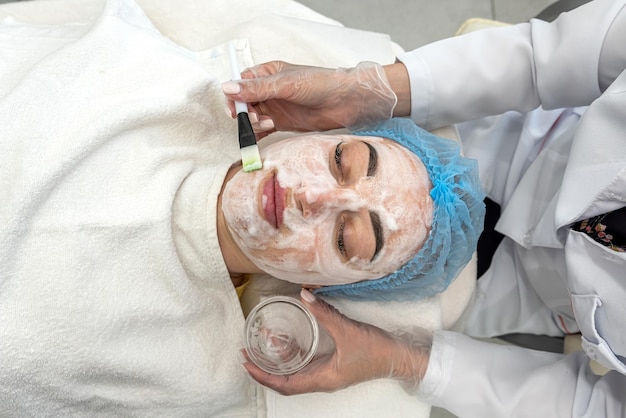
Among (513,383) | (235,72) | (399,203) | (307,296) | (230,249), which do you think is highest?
(235,72)

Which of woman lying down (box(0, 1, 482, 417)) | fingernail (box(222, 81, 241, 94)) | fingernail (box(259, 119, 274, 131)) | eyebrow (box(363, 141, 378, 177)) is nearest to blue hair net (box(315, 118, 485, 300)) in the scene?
woman lying down (box(0, 1, 482, 417))

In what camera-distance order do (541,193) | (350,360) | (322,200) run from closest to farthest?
(322,200) → (350,360) → (541,193)

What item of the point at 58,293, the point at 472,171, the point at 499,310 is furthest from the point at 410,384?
the point at 58,293

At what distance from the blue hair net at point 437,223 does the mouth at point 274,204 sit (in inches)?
10.1

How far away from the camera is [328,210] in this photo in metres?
1.01

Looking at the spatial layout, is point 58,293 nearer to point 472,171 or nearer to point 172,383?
point 172,383

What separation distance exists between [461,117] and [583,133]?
1.08ft

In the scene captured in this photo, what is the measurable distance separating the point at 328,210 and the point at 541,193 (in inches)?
22.3

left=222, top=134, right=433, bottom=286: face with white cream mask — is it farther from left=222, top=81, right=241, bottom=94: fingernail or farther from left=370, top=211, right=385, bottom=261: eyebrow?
left=222, top=81, right=241, bottom=94: fingernail

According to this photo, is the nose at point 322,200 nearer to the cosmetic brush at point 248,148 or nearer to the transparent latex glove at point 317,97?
the cosmetic brush at point 248,148

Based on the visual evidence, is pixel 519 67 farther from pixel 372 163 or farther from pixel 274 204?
pixel 274 204

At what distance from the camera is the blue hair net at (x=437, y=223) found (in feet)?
3.54

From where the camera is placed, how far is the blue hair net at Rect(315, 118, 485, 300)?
1080 mm

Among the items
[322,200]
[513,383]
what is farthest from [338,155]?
[513,383]
